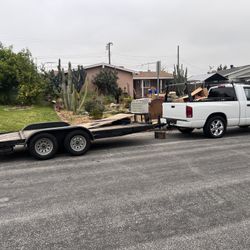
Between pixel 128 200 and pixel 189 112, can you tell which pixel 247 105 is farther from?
pixel 128 200

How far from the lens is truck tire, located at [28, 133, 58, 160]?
681 cm

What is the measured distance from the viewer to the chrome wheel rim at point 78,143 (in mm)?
7195

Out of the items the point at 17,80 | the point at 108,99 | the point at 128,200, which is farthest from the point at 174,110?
the point at 17,80

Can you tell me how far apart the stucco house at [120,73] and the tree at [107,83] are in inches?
71.4

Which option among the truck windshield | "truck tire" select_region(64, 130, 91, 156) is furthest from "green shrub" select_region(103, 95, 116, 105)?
"truck tire" select_region(64, 130, 91, 156)

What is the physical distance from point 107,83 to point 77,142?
1915 centimetres

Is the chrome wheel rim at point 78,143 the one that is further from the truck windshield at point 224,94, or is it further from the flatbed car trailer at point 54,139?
the truck windshield at point 224,94

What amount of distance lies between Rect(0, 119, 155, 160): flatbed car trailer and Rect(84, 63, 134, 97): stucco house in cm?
2077

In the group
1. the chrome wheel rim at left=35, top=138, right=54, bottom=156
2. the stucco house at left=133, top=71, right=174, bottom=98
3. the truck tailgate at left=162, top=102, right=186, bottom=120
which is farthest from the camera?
the stucco house at left=133, top=71, right=174, bottom=98

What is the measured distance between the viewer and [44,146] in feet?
22.8

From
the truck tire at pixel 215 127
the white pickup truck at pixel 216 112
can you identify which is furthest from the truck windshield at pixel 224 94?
the truck tire at pixel 215 127

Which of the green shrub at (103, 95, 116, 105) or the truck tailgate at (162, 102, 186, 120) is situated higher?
the green shrub at (103, 95, 116, 105)

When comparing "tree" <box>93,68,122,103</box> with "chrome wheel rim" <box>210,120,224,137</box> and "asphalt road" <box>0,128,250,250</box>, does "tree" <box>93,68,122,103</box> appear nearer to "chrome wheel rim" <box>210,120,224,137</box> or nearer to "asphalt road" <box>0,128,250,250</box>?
"chrome wheel rim" <box>210,120,224,137</box>

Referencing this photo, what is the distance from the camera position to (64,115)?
16.1 meters
